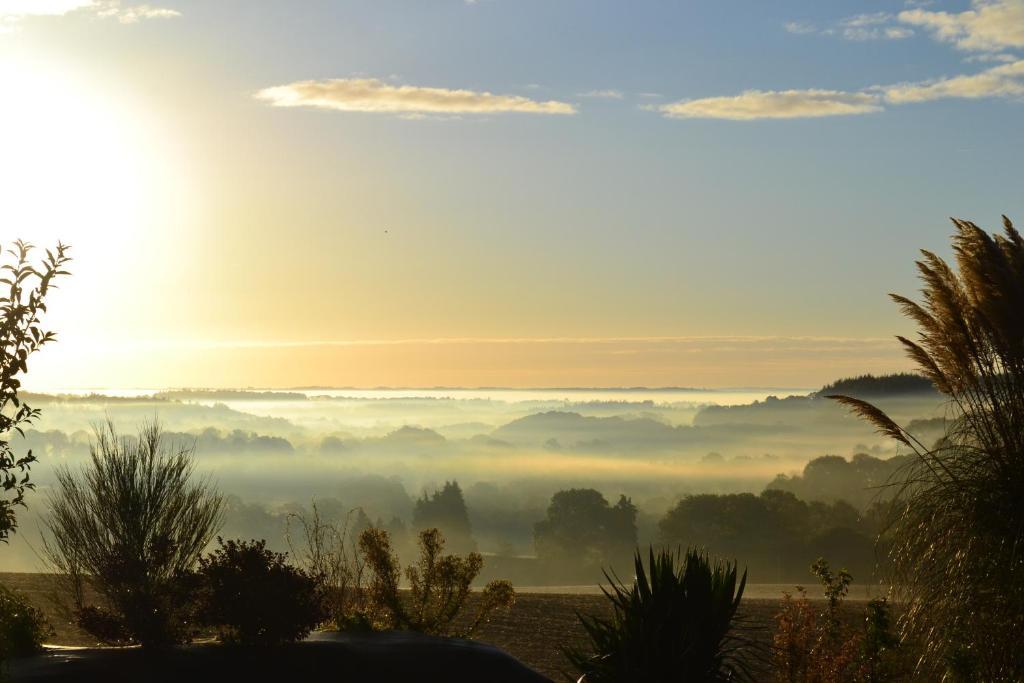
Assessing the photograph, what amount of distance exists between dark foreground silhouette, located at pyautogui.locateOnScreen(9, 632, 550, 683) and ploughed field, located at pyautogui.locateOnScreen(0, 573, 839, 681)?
426 cm

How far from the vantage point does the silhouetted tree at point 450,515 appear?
268 feet

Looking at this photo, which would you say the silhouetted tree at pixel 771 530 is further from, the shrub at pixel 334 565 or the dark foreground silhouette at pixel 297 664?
the dark foreground silhouette at pixel 297 664

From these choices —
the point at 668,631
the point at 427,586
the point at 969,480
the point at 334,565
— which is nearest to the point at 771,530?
the point at 427,586

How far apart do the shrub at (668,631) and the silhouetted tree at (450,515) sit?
70588 mm

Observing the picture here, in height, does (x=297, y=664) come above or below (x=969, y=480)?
below

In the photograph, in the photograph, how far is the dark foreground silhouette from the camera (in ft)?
38.7

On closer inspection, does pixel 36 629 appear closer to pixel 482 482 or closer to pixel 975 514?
pixel 975 514

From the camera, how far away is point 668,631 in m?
10.2

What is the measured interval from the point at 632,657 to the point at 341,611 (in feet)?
23.3

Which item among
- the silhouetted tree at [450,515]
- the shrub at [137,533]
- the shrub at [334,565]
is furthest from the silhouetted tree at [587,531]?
the shrub at [137,533]

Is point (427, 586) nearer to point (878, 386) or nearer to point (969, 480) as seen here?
point (969, 480)

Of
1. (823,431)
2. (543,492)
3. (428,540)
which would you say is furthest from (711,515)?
(543,492)

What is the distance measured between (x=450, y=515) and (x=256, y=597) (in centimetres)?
7036

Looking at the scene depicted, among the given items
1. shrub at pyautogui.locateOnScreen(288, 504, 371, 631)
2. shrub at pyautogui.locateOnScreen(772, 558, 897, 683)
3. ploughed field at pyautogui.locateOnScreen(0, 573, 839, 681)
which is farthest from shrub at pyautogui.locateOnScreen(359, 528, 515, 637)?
shrub at pyautogui.locateOnScreen(772, 558, 897, 683)
